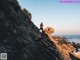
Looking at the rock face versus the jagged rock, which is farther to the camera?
the jagged rock

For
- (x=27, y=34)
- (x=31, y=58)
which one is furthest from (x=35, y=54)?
(x=27, y=34)

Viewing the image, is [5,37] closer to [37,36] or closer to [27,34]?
[27,34]

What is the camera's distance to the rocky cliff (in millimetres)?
38000

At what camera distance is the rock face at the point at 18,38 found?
38.0 meters

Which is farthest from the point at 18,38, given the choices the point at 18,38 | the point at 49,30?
the point at 49,30

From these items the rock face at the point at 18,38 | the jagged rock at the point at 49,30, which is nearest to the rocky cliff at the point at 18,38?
the rock face at the point at 18,38

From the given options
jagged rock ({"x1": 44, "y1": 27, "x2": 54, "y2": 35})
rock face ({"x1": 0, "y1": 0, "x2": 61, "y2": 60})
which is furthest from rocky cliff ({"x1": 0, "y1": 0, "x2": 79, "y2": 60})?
jagged rock ({"x1": 44, "y1": 27, "x2": 54, "y2": 35})

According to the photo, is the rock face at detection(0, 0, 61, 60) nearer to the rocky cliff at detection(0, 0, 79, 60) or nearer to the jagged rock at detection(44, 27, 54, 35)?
the rocky cliff at detection(0, 0, 79, 60)

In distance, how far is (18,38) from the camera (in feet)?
134

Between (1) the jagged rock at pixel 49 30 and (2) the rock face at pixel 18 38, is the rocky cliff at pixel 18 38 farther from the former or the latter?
(1) the jagged rock at pixel 49 30

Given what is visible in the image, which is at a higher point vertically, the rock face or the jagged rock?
the jagged rock

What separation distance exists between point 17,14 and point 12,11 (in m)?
1.56

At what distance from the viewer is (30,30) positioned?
155 feet

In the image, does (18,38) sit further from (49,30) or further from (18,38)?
(49,30)
